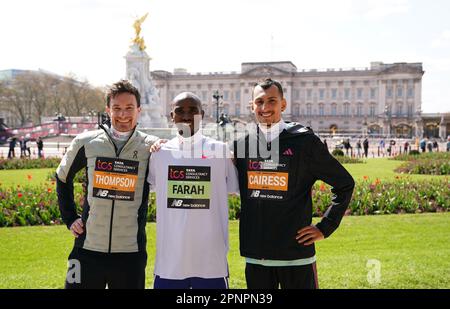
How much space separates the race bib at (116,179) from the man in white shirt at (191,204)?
20 centimetres

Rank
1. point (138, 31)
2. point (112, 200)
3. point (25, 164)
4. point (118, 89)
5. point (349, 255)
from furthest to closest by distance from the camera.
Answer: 1. point (138, 31)
2. point (25, 164)
3. point (349, 255)
4. point (118, 89)
5. point (112, 200)

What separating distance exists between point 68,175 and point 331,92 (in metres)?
95.0

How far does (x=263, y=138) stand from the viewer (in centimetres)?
358

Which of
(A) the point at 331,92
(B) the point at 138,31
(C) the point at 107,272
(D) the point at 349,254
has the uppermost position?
(B) the point at 138,31

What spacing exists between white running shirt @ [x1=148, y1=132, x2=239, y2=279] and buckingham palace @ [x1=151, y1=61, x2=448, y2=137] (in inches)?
3320

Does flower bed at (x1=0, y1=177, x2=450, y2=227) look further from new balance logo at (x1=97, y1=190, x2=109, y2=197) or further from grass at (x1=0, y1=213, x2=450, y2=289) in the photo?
new balance logo at (x1=97, y1=190, x2=109, y2=197)

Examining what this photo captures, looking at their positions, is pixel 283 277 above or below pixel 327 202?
above

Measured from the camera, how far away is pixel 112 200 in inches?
145

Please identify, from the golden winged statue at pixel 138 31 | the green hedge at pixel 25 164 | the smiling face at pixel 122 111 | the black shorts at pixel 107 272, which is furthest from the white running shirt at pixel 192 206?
the golden winged statue at pixel 138 31

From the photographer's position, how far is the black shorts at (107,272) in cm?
354

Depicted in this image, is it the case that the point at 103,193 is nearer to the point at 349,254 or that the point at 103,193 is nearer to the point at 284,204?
the point at 284,204

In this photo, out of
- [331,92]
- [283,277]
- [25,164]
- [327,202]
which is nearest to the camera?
[283,277]

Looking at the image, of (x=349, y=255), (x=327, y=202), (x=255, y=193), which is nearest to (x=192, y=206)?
(x=255, y=193)

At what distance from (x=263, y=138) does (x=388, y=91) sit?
307 ft
